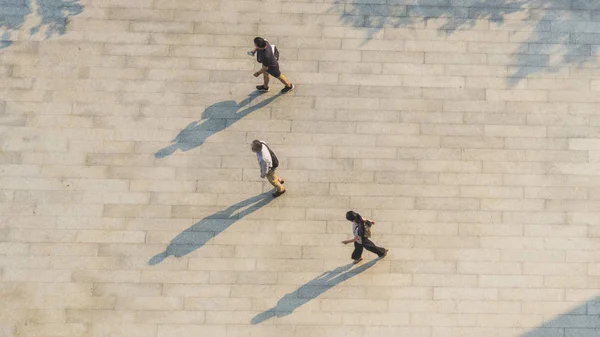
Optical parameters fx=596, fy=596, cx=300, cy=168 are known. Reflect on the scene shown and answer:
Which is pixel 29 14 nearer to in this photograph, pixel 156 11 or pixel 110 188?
pixel 156 11

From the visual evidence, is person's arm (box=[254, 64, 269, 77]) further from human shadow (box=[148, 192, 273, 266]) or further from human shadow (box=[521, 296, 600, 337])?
human shadow (box=[521, 296, 600, 337])

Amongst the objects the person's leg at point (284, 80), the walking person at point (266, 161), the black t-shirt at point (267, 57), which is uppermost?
the black t-shirt at point (267, 57)

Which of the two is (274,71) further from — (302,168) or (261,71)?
(302,168)

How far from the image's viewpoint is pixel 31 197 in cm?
1245

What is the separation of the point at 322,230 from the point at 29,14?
8.36 meters

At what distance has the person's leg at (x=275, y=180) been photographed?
11.7 m

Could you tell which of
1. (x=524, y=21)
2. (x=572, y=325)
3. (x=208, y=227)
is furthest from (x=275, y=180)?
(x=524, y=21)

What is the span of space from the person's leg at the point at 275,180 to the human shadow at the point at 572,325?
18.5ft

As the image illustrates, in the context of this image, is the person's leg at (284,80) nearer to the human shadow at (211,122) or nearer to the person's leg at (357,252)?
the human shadow at (211,122)

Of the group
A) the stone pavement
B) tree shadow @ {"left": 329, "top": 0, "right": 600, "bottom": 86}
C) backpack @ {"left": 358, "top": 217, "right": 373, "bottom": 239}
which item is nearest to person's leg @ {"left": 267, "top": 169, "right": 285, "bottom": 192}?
the stone pavement

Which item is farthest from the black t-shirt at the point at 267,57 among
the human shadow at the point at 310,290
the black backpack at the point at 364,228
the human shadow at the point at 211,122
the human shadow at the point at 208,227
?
the human shadow at the point at 310,290

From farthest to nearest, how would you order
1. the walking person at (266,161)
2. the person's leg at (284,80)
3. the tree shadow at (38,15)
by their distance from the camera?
the tree shadow at (38,15), the person's leg at (284,80), the walking person at (266,161)

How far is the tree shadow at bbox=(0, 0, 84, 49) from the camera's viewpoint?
533 inches

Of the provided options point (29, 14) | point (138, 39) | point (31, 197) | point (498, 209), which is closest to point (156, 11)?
point (138, 39)
